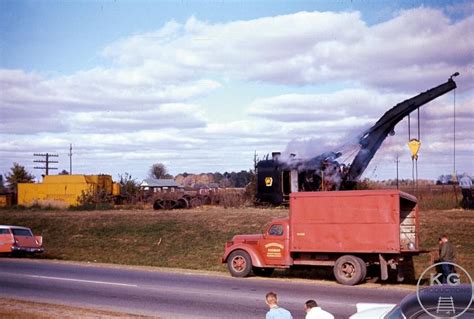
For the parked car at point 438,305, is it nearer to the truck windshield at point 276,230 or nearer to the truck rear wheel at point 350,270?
the truck rear wheel at point 350,270

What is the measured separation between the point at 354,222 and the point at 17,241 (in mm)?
16644

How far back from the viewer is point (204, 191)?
50062mm

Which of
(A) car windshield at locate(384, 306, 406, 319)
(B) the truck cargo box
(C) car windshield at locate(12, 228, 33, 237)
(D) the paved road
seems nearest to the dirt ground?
(D) the paved road

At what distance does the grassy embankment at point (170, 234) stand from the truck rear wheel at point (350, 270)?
335cm

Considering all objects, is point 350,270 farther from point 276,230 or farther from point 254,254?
point 254,254

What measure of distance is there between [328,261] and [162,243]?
49.2 feet

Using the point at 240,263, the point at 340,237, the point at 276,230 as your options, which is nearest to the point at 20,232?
the point at 240,263

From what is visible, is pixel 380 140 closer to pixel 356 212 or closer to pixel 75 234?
pixel 356 212

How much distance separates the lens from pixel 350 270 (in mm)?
19641

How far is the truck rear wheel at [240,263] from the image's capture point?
69.1 feet

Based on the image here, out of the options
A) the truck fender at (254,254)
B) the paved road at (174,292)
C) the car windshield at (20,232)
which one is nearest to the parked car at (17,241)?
the car windshield at (20,232)

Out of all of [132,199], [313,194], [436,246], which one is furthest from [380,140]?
[132,199]

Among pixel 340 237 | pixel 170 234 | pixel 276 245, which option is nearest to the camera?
pixel 340 237

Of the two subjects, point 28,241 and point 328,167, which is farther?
point 328,167
